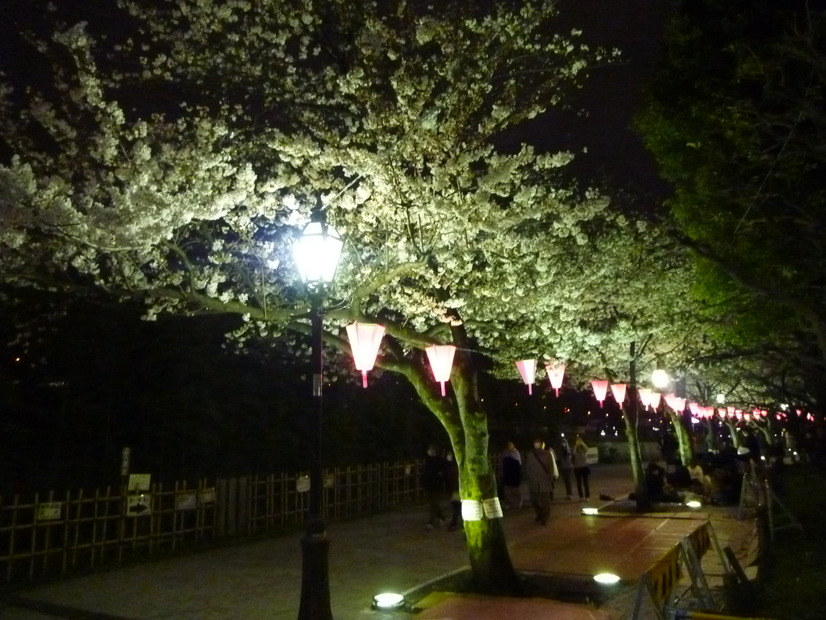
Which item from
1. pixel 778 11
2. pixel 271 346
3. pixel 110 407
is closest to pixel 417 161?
pixel 778 11

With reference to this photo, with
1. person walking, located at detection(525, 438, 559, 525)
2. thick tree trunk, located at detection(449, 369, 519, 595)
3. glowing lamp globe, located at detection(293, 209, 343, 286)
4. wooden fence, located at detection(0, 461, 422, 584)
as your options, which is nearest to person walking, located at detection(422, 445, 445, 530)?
person walking, located at detection(525, 438, 559, 525)

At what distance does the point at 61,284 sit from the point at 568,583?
7.57 meters

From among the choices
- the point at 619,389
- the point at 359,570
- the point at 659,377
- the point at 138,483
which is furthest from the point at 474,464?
the point at 659,377

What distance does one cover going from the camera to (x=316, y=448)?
7.59 metres

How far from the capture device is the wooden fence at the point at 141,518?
37.6ft

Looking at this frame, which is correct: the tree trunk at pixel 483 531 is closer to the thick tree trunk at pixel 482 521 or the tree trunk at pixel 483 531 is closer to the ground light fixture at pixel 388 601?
the thick tree trunk at pixel 482 521

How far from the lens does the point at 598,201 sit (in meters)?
10.9

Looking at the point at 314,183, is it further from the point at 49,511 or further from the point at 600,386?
the point at 600,386

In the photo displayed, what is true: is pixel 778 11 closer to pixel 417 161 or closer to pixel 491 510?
pixel 417 161

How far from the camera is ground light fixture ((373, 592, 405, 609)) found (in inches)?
350

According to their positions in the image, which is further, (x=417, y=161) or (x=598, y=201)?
(x=598, y=201)

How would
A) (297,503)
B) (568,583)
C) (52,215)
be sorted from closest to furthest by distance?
(52,215)
(568,583)
(297,503)

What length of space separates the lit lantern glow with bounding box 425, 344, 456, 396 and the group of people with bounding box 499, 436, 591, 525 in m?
6.80

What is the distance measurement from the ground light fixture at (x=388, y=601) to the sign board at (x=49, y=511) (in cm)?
564
